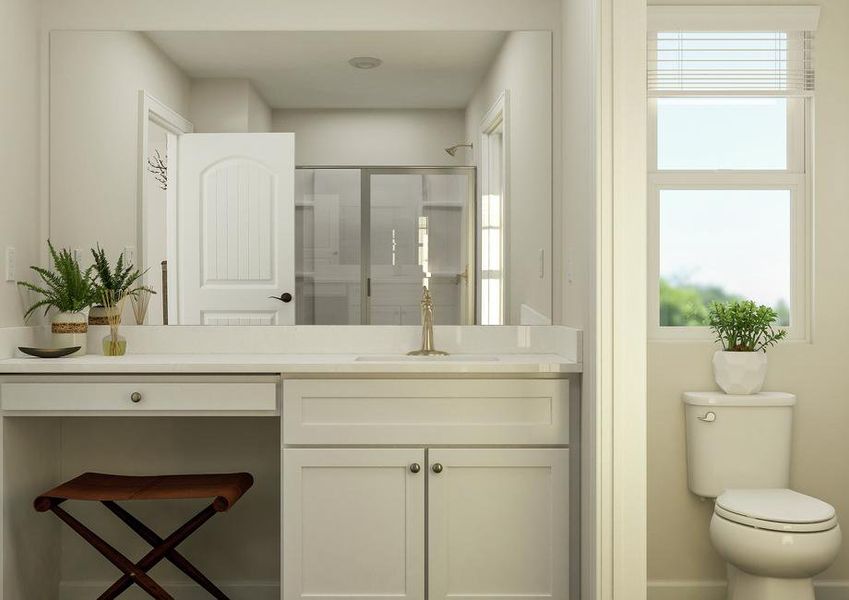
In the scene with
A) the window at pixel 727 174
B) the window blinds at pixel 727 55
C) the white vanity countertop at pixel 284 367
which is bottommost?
the white vanity countertop at pixel 284 367

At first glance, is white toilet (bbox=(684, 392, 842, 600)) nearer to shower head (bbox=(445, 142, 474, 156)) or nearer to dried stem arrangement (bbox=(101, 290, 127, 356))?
shower head (bbox=(445, 142, 474, 156))

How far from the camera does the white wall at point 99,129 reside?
2.61 m

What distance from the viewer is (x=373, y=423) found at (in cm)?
221

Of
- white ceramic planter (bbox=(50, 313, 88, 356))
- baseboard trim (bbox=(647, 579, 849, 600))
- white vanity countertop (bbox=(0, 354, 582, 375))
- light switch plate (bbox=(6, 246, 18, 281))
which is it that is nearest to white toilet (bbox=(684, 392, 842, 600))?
baseboard trim (bbox=(647, 579, 849, 600))

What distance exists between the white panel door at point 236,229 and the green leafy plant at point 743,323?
1532 millimetres

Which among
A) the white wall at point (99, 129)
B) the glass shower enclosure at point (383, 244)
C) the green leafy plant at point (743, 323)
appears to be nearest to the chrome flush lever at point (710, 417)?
the green leafy plant at point (743, 323)

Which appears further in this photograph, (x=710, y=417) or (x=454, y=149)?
(x=454, y=149)

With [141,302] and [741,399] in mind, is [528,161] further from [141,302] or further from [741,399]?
[141,302]

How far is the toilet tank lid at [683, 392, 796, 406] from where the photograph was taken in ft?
8.32

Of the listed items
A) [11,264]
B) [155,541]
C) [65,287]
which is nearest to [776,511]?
[155,541]

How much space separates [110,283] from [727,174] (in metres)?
2.29

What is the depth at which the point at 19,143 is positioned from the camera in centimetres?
247

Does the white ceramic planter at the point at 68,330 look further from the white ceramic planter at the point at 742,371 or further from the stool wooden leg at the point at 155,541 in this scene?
the white ceramic planter at the point at 742,371

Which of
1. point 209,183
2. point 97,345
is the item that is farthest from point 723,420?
point 97,345
